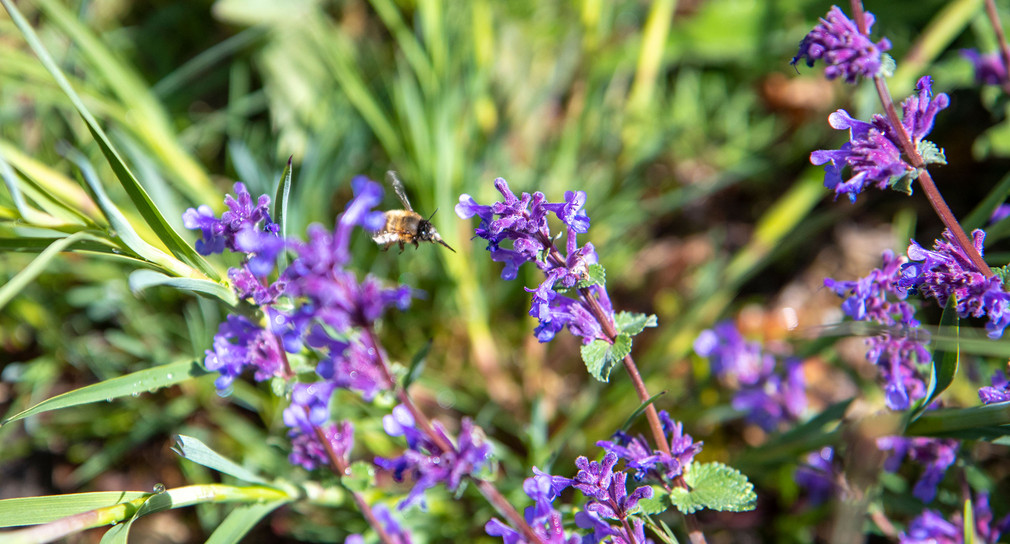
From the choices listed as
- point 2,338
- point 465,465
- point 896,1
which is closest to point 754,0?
point 896,1

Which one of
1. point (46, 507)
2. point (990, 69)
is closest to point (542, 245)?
point (46, 507)

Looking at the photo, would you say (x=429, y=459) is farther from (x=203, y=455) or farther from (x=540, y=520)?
(x=203, y=455)

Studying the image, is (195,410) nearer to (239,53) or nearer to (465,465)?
(239,53)

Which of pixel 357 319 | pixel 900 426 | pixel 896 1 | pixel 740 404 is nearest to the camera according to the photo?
pixel 357 319

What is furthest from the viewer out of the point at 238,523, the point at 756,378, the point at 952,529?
the point at 756,378

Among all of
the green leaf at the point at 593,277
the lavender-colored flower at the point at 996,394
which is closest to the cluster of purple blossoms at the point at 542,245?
the green leaf at the point at 593,277
